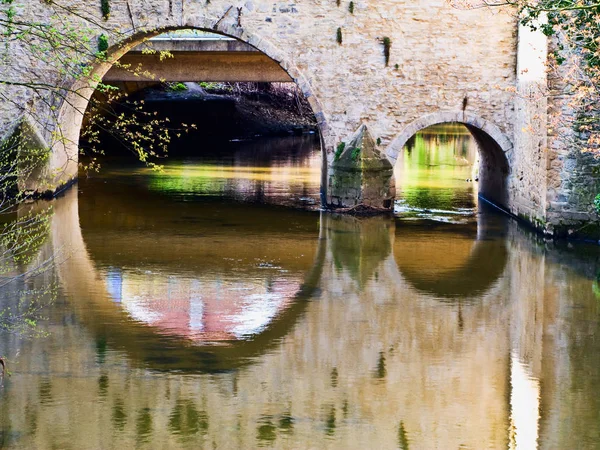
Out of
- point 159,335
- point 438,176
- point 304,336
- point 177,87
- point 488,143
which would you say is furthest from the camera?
point 177,87

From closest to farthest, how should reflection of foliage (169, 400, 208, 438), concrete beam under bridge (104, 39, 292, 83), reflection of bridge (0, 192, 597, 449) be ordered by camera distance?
reflection of foliage (169, 400, 208, 438) → reflection of bridge (0, 192, 597, 449) → concrete beam under bridge (104, 39, 292, 83)

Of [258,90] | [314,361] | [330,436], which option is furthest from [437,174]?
[330,436]

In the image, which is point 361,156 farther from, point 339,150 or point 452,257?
point 452,257

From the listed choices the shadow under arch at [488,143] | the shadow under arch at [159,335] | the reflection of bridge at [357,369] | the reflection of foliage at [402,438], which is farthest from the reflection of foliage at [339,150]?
the reflection of foliage at [402,438]

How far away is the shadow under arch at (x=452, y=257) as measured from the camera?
38.7ft

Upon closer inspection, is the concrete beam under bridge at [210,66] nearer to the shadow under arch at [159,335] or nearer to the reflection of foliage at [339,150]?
the reflection of foliage at [339,150]

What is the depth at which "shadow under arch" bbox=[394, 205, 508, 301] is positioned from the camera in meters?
11.8

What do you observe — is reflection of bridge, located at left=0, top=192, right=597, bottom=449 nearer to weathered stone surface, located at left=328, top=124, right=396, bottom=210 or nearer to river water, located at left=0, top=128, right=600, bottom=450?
river water, located at left=0, top=128, right=600, bottom=450

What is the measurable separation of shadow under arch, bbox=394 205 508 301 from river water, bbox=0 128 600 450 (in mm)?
48

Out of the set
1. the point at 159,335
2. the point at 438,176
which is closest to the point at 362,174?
the point at 438,176

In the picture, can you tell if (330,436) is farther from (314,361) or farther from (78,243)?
(78,243)

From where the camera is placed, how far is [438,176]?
2477 cm

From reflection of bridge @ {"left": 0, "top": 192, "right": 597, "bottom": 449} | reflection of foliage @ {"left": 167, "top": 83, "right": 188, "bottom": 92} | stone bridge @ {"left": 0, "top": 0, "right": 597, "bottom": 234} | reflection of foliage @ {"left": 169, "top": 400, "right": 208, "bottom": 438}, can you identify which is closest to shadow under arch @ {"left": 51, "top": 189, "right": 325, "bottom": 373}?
reflection of bridge @ {"left": 0, "top": 192, "right": 597, "bottom": 449}

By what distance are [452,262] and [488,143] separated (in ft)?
21.4
